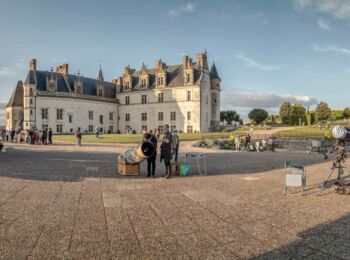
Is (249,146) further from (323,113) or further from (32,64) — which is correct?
(323,113)

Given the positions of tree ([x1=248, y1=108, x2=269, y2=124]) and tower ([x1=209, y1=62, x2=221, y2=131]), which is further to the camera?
tree ([x1=248, y1=108, x2=269, y2=124])

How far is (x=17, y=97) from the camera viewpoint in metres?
71.1

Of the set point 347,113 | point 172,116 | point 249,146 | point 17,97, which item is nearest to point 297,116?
point 347,113

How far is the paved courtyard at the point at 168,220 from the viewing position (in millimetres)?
5207

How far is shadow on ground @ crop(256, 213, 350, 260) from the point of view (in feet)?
16.5

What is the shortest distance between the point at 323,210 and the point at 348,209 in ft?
2.21

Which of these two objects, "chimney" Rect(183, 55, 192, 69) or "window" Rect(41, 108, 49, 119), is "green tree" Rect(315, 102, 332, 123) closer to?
"chimney" Rect(183, 55, 192, 69)

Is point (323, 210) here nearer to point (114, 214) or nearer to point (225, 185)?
point (225, 185)

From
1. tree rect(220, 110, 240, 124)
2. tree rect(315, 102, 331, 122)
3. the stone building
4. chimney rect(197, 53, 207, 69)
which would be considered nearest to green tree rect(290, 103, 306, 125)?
tree rect(315, 102, 331, 122)

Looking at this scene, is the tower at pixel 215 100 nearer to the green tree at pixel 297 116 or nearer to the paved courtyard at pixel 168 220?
the green tree at pixel 297 116

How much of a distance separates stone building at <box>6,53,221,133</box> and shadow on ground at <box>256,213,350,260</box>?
6189 centimetres

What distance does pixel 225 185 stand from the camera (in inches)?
444

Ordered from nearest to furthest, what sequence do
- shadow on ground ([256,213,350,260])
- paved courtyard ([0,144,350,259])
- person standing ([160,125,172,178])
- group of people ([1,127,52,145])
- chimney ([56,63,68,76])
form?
shadow on ground ([256,213,350,260]) < paved courtyard ([0,144,350,259]) < person standing ([160,125,172,178]) < group of people ([1,127,52,145]) < chimney ([56,63,68,76])

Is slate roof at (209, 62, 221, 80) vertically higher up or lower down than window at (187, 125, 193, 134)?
higher up
